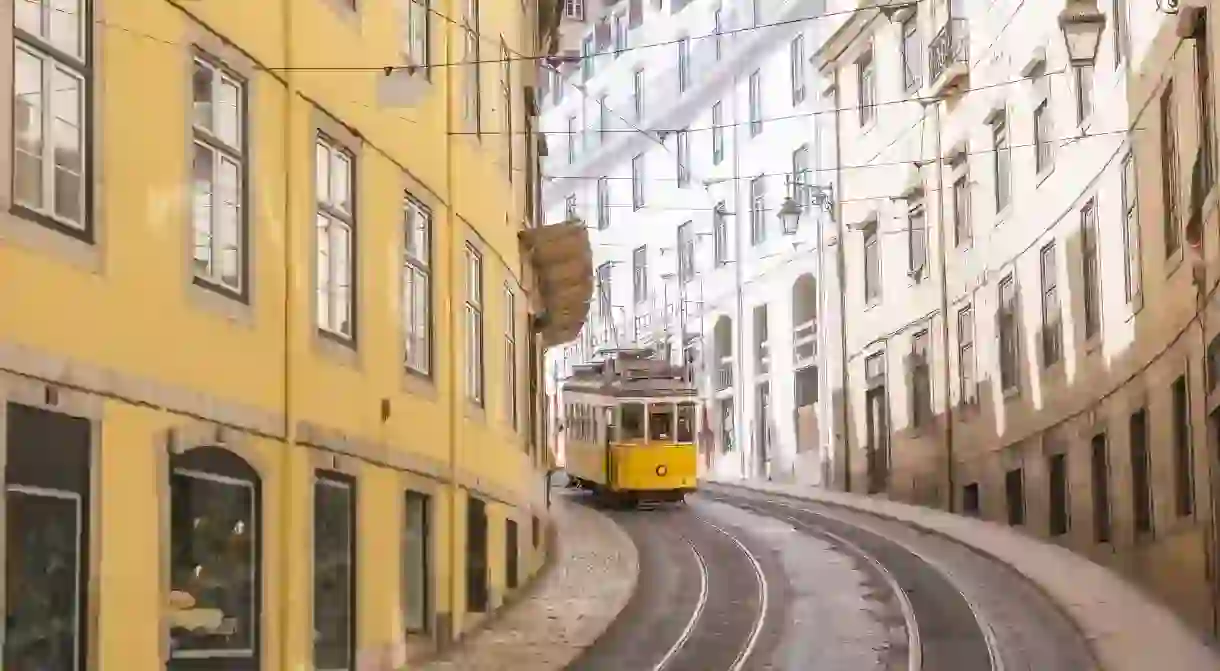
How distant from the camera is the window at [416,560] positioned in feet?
51.6

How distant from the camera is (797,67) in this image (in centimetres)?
4012

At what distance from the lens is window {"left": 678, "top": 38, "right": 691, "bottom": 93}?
46969 mm

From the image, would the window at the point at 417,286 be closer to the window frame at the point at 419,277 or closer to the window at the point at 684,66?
the window frame at the point at 419,277

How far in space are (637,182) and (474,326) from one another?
3194 centimetres

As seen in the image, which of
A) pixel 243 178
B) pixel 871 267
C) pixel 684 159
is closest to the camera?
pixel 243 178

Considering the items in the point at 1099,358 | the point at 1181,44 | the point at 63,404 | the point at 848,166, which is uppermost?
A: the point at 848,166

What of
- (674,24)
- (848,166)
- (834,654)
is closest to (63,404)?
(834,654)

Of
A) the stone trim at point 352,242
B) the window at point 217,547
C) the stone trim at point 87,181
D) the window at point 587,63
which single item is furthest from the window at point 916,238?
the window at point 587,63

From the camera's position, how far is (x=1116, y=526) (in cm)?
2136

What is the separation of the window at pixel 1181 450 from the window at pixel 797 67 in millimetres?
21919

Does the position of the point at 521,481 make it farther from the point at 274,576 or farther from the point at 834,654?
the point at 274,576

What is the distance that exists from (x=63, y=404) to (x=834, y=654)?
1056cm

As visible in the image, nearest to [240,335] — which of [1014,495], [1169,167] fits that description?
[1169,167]

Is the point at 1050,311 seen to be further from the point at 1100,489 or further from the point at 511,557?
the point at 511,557
